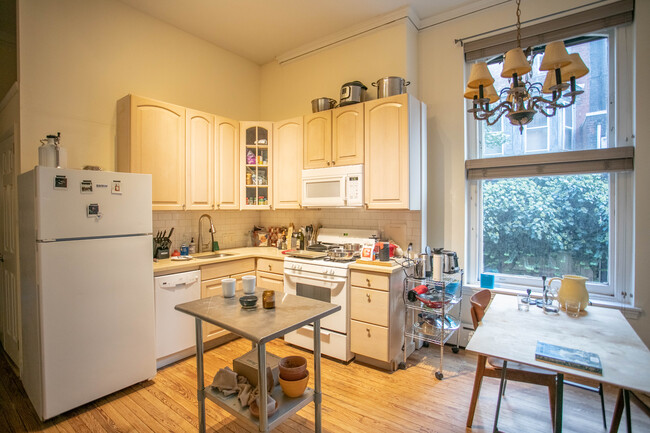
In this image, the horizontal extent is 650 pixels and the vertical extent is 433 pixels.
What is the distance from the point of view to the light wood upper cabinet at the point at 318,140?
3.48 metres

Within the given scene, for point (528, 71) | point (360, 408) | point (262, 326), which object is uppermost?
point (528, 71)

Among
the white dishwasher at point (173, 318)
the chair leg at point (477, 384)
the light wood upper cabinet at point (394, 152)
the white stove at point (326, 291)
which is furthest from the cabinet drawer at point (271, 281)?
the chair leg at point (477, 384)

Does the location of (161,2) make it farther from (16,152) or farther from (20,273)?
(20,273)

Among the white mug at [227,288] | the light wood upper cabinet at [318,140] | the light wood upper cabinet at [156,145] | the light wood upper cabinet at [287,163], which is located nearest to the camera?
the white mug at [227,288]

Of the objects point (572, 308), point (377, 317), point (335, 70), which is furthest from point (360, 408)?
point (335, 70)

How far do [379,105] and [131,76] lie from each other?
2.51 meters

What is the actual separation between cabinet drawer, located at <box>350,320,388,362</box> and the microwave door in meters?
1.23

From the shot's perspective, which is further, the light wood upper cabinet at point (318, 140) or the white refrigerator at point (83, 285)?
the light wood upper cabinet at point (318, 140)

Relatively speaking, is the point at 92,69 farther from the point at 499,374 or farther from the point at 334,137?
the point at 499,374

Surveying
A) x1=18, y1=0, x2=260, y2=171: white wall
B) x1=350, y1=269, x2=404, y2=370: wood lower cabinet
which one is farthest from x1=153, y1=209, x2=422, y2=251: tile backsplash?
x1=18, y1=0, x2=260, y2=171: white wall

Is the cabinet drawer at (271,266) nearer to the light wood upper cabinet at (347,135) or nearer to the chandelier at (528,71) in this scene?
the light wood upper cabinet at (347,135)

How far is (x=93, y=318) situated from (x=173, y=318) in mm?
694

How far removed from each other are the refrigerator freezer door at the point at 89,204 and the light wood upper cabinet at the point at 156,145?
491 millimetres

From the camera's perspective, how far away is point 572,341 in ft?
5.42
